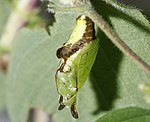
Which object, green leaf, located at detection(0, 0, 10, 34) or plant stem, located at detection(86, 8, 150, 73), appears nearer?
plant stem, located at detection(86, 8, 150, 73)

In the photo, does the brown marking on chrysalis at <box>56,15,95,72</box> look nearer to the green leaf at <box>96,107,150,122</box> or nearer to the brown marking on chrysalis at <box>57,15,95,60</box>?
the brown marking on chrysalis at <box>57,15,95,60</box>

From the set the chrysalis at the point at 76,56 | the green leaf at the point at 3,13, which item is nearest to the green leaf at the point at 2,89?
the green leaf at the point at 3,13

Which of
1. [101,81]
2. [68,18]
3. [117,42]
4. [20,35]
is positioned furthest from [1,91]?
[117,42]

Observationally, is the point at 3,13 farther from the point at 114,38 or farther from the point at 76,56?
the point at 114,38

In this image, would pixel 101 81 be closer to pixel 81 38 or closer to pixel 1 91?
pixel 81 38

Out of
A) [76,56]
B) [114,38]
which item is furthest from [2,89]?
[114,38]

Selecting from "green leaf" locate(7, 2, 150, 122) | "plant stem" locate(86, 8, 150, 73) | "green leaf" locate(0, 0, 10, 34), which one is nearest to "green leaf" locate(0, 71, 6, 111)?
"green leaf" locate(0, 0, 10, 34)
